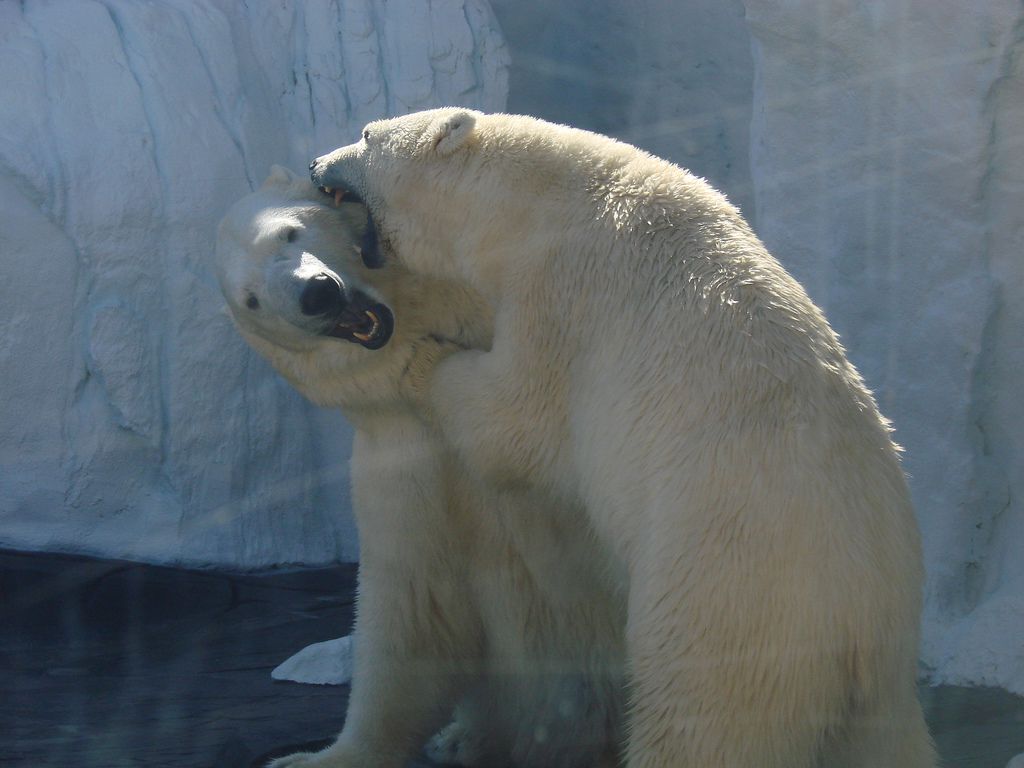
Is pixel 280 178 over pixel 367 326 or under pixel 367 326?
over

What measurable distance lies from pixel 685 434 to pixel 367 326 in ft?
2.54

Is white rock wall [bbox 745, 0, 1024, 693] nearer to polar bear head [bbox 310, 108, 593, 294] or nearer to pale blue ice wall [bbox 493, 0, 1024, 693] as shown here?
pale blue ice wall [bbox 493, 0, 1024, 693]

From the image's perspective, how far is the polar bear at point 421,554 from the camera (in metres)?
2.49

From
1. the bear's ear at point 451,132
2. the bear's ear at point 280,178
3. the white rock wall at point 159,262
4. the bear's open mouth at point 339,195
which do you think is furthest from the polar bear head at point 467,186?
the white rock wall at point 159,262

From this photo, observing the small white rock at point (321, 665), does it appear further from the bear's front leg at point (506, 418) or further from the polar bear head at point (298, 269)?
the bear's front leg at point (506, 418)

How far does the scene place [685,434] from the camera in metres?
1.94

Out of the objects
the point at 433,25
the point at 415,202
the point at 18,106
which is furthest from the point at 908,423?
the point at 18,106

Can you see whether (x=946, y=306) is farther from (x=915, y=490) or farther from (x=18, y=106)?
(x=18, y=106)

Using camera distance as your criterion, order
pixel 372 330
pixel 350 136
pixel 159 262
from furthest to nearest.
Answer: pixel 350 136
pixel 159 262
pixel 372 330

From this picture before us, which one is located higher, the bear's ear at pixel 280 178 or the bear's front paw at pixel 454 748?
the bear's ear at pixel 280 178

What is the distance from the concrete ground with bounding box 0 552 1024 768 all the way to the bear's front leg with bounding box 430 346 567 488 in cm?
98

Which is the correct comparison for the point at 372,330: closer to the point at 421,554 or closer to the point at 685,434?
the point at 421,554

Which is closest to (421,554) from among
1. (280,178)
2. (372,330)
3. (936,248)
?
(372,330)

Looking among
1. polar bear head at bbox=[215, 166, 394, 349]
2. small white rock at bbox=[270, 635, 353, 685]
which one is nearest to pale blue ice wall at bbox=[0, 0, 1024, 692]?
small white rock at bbox=[270, 635, 353, 685]
